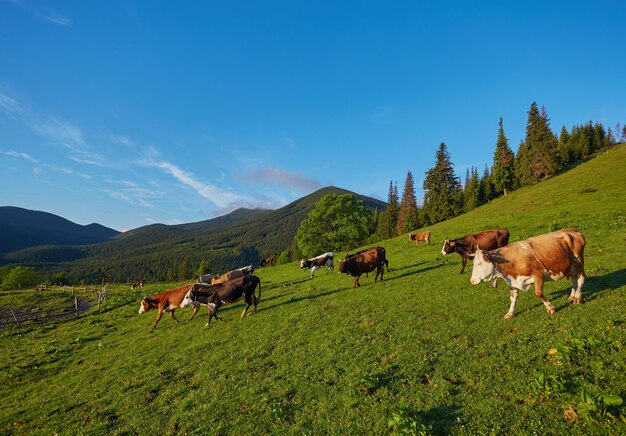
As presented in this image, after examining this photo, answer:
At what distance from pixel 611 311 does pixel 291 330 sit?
465 inches

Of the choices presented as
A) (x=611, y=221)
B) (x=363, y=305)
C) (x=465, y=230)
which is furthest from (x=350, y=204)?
(x=363, y=305)

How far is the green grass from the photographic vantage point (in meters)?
6.66

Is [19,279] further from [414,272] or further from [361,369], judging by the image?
[361,369]

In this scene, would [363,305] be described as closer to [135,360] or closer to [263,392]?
[263,392]

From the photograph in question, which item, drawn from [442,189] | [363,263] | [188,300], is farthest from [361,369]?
[442,189]

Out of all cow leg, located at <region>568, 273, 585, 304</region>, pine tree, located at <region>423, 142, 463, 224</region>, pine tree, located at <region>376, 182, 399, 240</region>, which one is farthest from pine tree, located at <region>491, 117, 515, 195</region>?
cow leg, located at <region>568, 273, 585, 304</region>

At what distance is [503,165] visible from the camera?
7150cm

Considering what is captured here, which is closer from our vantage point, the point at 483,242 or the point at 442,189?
the point at 483,242

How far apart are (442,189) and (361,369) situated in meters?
66.5

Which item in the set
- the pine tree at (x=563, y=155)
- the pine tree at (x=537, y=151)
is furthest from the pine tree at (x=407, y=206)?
the pine tree at (x=563, y=155)

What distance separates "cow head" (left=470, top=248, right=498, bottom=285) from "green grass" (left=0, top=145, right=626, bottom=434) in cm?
147

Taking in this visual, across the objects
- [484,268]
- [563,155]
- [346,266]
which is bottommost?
[346,266]

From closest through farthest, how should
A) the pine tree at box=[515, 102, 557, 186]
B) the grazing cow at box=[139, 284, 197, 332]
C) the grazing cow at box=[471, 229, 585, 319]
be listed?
the grazing cow at box=[471, 229, 585, 319] < the grazing cow at box=[139, 284, 197, 332] < the pine tree at box=[515, 102, 557, 186]

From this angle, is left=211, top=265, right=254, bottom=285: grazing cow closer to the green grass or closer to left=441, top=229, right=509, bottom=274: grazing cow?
the green grass
